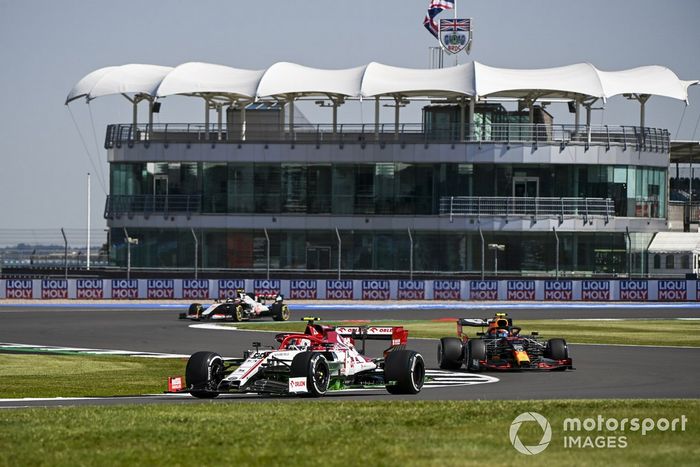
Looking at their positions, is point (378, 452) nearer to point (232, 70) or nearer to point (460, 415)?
point (460, 415)

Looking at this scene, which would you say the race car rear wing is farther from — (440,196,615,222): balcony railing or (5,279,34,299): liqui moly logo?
(440,196,615,222): balcony railing

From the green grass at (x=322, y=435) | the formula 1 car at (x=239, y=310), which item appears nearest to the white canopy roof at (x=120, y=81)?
the formula 1 car at (x=239, y=310)

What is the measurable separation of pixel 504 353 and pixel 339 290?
118 feet

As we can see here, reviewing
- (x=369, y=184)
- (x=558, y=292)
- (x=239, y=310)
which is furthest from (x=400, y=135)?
(x=239, y=310)

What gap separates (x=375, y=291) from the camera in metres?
62.2

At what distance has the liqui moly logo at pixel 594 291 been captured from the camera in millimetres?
63031

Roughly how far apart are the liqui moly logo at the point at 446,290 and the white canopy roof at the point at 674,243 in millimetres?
18792

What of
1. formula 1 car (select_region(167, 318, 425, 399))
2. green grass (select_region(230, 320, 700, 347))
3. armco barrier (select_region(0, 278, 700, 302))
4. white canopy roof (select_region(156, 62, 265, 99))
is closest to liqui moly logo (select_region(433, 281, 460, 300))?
armco barrier (select_region(0, 278, 700, 302))

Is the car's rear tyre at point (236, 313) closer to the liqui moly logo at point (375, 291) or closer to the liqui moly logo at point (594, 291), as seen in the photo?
the liqui moly logo at point (375, 291)

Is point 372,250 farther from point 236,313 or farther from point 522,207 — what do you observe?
point 236,313

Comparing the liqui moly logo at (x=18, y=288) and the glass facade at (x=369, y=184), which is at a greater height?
the glass facade at (x=369, y=184)

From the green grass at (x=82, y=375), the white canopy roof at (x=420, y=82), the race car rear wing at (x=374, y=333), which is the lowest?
the green grass at (x=82, y=375)

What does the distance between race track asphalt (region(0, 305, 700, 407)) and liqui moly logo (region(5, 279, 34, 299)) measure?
4.84m

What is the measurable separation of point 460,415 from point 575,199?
59094mm
